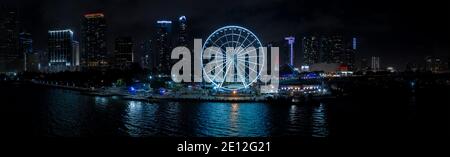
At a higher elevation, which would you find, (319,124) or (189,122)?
(189,122)

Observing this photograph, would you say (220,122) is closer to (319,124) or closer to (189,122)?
(189,122)

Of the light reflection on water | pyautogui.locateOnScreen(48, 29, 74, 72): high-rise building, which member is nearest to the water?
the light reflection on water

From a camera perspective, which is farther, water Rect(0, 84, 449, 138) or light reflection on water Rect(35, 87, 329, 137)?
water Rect(0, 84, 449, 138)

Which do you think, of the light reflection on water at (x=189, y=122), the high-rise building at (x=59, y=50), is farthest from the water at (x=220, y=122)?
the high-rise building at (x=59, y=50)

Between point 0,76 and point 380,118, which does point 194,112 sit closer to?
point 380,118

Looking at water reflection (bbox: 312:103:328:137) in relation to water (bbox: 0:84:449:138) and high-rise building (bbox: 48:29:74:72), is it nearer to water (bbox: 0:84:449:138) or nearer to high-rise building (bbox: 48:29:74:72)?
water (bbox: 0:84:449:138)

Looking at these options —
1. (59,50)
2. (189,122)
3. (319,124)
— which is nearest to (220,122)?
(189,122)

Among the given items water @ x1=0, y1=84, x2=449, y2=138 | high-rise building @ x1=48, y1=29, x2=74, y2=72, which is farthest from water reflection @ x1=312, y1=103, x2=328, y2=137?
high-rise building @ x1=48, y1=29, x2=74, y2=72

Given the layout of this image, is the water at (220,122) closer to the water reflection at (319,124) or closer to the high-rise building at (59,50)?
the water reflection at (319,124)

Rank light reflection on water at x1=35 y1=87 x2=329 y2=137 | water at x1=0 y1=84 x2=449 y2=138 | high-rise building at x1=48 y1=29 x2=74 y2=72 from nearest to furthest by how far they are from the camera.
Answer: light reflection on water at x1=35 y1=87 x2=329 y2=137, water at x1=0 y1=84 x2=449 y2=138, high-rise building at x1=48 y1=29 x2=74 y2=72

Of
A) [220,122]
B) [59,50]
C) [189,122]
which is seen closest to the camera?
[189,122]

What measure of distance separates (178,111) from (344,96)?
2677 centimetres

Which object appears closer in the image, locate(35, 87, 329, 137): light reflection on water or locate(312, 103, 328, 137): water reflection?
locate(35, 87, 329, 137): light reflection on water

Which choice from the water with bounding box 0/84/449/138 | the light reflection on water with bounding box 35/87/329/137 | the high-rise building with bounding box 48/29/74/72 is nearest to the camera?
the light reflection on water with bounding box 35/87/329/137
